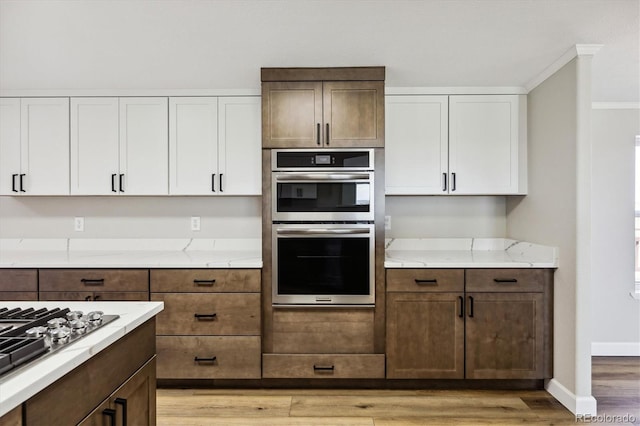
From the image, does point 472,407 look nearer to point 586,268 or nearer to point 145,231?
point 586,268

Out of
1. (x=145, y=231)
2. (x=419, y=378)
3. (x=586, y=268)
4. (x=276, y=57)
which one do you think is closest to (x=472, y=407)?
(x=419, y=378)

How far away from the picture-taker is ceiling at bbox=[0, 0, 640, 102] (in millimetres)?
1955

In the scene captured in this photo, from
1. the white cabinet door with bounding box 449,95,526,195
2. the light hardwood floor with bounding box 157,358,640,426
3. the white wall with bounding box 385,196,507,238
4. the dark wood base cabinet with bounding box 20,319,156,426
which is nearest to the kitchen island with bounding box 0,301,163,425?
the dark wood base cabinet with bounding box 20,319,156,426

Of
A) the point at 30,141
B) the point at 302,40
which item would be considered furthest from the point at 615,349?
the point at 30,141

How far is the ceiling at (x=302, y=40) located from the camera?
6.41 feet

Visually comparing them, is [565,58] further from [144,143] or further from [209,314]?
[144,143]

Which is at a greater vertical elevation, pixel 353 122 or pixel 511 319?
pixel 353 122

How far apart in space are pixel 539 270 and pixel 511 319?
376mm

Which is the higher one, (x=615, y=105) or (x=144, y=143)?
(x=615, y=105)

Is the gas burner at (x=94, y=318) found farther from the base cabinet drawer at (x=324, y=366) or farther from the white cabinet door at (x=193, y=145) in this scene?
the white cabinet door at (x=193, y=145)

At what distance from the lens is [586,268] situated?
7.88ft

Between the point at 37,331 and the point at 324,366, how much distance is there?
202 cm

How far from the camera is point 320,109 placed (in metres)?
2.79

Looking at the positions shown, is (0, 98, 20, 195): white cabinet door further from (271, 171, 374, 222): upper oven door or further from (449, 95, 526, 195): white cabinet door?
(449, 95, 526, 195): white cabinet door
